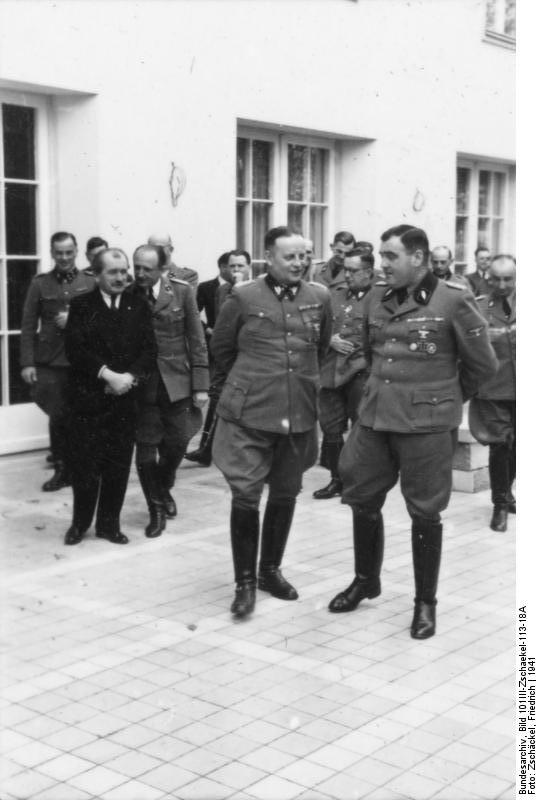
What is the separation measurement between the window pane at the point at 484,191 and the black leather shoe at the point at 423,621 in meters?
10.2

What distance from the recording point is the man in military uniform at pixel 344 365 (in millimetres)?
8133

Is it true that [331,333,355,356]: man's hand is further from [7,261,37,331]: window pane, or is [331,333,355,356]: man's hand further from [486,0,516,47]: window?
[486,0,516,47]: window

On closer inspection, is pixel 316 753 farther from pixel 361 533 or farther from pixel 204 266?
pixel 204 266

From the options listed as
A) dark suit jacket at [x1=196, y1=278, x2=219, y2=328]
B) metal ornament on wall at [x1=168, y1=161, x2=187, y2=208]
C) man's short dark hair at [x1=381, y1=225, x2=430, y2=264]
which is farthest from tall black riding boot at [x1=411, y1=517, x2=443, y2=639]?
metal ornament on wall at [x1=168, y1=161, x2=187, y2=208]

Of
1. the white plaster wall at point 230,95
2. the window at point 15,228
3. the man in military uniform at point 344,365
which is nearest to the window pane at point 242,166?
the white plaster wall at point 230,95

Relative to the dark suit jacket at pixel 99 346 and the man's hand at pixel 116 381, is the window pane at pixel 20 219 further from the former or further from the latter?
the man's hand at pixel 116 381

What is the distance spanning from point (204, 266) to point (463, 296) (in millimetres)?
5042

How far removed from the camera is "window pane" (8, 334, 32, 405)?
895 cm

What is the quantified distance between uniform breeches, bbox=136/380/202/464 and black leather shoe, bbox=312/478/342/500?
1.34 meters

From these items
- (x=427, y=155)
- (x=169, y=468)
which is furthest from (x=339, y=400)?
(x=427, y=155)

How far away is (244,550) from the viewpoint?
555 centimetres

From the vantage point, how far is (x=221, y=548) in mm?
6750

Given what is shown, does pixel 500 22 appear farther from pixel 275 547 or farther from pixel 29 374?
pixel 275 547

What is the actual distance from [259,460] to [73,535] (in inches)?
67.7
